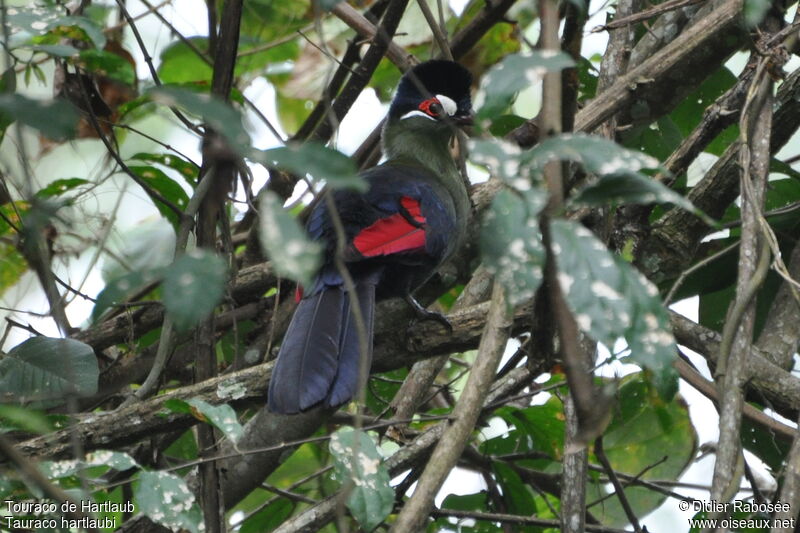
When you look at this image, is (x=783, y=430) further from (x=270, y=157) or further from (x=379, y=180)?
(x=270, y=157)

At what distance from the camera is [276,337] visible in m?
3.41

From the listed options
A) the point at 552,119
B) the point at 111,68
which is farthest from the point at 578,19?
the point at 111,68

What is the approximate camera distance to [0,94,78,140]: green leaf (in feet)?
3.61

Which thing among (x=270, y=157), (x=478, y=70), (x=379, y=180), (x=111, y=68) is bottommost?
(x=270, y=157)

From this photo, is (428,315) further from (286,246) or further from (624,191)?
(286,246)

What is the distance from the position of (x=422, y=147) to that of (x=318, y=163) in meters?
2.92

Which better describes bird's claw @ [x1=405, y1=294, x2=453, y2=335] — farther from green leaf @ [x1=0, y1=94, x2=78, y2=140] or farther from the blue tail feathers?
green leaf @ [x1=0, y1=94, x2=78, y2=140]

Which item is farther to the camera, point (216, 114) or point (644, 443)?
point (644, 443)

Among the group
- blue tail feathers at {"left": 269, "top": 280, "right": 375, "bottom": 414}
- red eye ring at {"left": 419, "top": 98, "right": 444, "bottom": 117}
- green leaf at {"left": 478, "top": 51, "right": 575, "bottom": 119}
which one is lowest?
green leaf at {"left": 478, "top": 51, "right": 575, "bottom": 119}

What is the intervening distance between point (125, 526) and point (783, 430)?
1895 mm

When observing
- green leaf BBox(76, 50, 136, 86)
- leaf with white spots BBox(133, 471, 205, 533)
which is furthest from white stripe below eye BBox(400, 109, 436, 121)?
leaf with white spots BBox(133, 471, 205, 533)

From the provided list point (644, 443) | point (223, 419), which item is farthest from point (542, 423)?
point (223, 419)

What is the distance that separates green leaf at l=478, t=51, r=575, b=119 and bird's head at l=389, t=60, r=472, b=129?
2060 mm

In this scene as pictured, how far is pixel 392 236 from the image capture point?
9.80 ft
